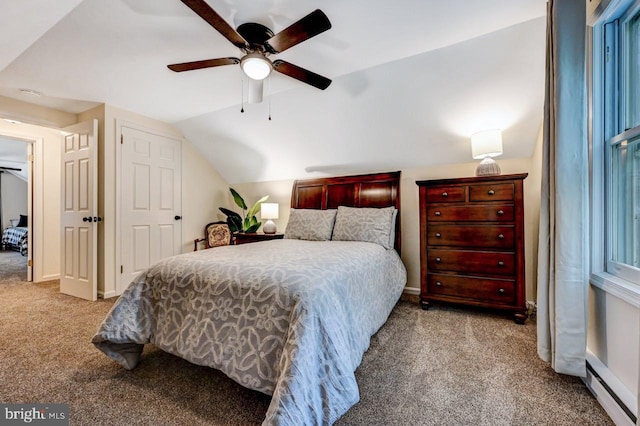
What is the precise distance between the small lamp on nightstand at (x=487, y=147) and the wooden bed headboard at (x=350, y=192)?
930mm

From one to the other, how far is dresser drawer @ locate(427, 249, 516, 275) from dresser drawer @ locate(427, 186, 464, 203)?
49 cm

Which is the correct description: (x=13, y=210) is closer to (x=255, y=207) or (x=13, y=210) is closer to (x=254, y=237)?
(x=255, y=207)

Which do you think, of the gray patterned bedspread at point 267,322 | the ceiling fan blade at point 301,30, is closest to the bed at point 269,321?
the gray patterned bedspread at point 267,322

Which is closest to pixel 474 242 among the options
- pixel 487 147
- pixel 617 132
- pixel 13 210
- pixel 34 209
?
pixel 487 147

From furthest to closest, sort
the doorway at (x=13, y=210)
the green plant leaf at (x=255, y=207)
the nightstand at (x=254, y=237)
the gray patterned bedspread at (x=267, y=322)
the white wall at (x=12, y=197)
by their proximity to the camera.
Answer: the white wall at (x=12, y=197) < the doorway at (x=13, y=210) < the green plant leaf at (x=255, y=207) < the nightstand at (x=254, y=237) < the gray patterned bedspread at (x=267, y=322)

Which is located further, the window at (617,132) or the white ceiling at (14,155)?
the white ceiling at (14,155)

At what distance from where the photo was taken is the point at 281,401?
103 centimetres

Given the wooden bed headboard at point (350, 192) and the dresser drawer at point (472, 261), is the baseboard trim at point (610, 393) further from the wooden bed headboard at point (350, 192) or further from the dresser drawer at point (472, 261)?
the wooden bed headboard at point (350, 192)

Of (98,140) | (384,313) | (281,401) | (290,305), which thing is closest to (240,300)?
(290,305)

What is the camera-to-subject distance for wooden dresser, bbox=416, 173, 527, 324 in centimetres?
235

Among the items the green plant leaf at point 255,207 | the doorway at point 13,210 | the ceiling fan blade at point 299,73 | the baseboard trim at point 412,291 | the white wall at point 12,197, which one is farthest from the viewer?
the white wall at point 12,197

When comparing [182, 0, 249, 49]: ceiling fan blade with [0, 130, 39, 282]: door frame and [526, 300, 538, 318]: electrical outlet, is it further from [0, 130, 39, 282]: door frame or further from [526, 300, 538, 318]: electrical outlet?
[0, 130, 39, 282]: door frame

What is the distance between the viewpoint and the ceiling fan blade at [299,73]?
6.25 ft

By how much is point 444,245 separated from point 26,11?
11.5ft
